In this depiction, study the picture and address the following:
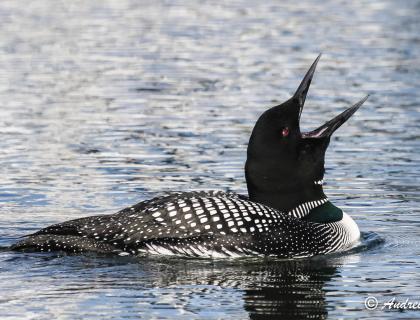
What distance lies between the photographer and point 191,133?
42.3 feet

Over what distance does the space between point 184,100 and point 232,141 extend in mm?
2451

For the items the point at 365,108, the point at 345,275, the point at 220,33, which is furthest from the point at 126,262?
the point at 220,33

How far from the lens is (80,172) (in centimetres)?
1112

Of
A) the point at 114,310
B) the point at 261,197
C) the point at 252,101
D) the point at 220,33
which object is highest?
the point at 220,33

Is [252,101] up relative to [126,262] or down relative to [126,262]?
up

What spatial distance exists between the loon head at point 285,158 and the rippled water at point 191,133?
53 centimetres

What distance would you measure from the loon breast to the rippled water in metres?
0.10

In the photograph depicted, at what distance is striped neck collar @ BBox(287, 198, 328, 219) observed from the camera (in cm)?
877

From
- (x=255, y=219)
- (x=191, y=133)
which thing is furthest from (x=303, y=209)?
(x=191, y=133)

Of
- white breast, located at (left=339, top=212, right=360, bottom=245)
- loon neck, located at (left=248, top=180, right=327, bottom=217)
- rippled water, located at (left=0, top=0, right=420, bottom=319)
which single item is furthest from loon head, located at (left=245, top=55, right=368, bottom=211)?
rippled water, located at (left=0, top=0, right=420, bottom=319)

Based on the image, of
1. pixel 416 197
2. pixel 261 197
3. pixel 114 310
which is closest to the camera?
pixel 114 310

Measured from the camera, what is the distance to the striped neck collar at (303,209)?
8773mm

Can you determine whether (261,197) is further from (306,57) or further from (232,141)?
(306,57)

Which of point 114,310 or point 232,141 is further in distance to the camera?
point 232,141
